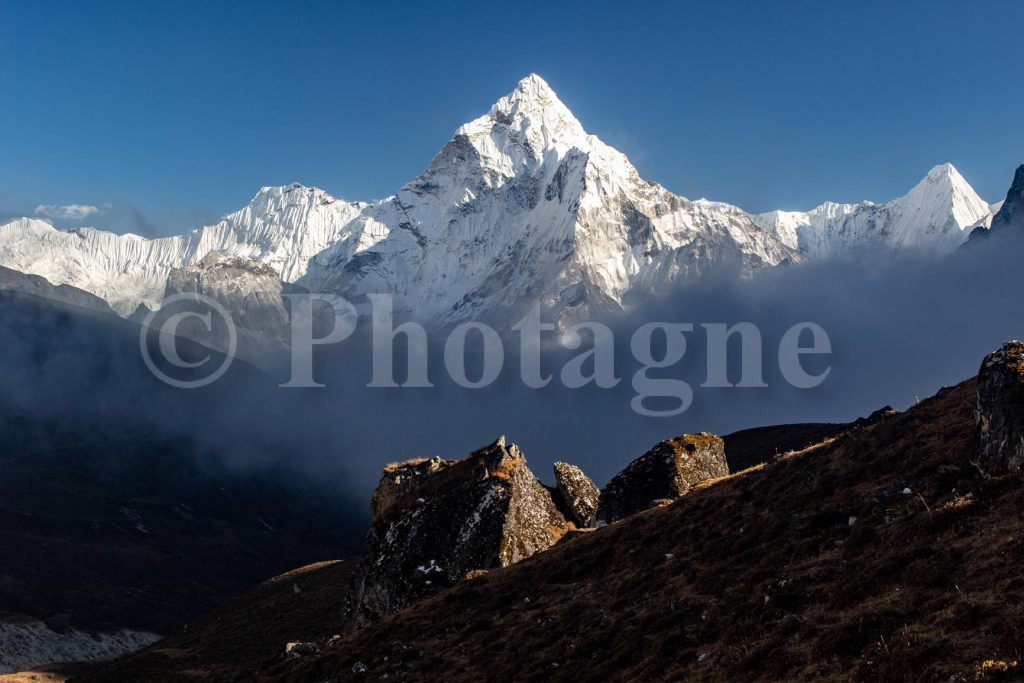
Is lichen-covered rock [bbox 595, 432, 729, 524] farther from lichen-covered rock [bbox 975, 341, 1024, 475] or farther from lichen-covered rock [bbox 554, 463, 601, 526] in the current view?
lichen-covered rock [bbox 975, 341, 1024, 475]

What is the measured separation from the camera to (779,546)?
26.4 m

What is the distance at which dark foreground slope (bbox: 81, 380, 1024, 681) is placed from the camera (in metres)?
17.4

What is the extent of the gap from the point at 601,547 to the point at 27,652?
135 meters

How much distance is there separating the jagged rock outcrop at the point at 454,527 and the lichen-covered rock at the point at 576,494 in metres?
1.19

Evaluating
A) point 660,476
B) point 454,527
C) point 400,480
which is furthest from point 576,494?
point 400,480

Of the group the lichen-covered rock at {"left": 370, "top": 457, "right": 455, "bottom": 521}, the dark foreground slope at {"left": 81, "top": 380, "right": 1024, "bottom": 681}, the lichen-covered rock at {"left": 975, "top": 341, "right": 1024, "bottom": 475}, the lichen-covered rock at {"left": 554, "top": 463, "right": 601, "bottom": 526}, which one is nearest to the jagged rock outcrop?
the lichen-covered rock at {"left": 370, "top": 457, "right": 455, "bottom": 521}

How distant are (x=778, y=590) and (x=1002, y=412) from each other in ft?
28.4

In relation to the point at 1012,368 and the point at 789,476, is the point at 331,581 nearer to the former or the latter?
the point at 789,476

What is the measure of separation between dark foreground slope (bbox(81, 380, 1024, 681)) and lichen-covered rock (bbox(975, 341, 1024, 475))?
71cm

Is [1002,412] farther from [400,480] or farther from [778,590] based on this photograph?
[400,480]

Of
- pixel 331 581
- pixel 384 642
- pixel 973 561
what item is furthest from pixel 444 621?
pixel 331 581

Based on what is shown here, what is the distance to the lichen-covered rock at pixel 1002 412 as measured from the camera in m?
23.7

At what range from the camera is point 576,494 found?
50.5 metres

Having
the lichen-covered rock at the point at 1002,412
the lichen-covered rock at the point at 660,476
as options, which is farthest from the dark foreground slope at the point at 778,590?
the lichen-covered rock at the point at 660,476
